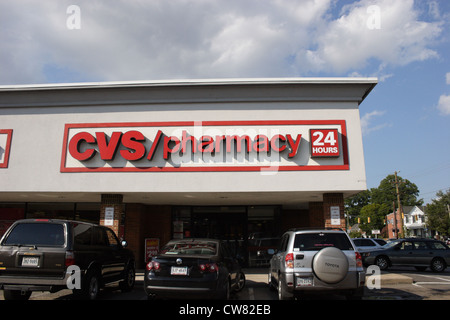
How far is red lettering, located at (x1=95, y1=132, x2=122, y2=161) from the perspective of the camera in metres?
12.6

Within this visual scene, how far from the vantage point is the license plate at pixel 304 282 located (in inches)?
273

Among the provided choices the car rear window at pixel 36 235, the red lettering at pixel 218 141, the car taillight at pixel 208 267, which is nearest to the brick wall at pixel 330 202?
the red lettering at pixel 218 141

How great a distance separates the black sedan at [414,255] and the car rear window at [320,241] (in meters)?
11.6

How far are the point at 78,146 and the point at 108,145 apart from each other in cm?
121

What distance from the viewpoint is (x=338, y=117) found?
12.9m

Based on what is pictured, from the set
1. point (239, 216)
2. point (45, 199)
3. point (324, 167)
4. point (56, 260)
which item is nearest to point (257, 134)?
point (324, 167)

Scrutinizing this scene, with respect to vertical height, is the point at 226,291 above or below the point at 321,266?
below

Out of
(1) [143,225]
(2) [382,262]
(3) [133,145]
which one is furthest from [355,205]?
(3) [133,145]

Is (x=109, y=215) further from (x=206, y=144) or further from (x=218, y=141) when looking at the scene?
(x=218, y=141)

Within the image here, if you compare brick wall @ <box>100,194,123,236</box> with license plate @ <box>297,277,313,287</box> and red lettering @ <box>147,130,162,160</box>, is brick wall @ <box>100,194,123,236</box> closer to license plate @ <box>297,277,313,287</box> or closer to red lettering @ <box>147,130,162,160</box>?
red lettering @ <box>147,130,162,160</box>

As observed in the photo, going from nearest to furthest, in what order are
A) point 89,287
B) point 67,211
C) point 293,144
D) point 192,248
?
point 89,287, point 192,248, point 293,144, point 67,211

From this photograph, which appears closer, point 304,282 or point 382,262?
point 304,282

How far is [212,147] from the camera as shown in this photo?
12.6m
